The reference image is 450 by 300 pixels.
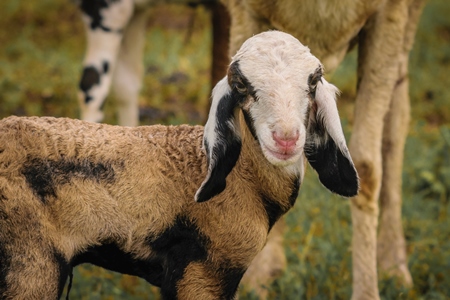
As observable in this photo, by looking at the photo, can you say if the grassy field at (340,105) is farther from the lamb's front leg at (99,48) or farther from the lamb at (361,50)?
the lamb's front leg at (99,48)

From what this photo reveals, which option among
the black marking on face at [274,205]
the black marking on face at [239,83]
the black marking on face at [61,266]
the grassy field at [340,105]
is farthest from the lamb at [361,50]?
the black marking on face at [61,266]

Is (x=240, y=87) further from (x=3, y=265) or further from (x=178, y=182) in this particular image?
(x=3, y=265)

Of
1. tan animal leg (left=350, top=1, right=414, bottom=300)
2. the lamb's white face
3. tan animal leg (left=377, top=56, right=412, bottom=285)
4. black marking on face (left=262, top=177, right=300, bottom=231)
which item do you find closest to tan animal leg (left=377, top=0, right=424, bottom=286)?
tan animal leg (left=377, top=56, right=412, bottom=285)

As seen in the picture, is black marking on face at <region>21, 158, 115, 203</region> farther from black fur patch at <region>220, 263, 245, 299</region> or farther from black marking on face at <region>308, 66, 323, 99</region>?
black marking on face at <region>308, 66, 323, 99</region>

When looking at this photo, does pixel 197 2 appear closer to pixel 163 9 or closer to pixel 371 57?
pixel 371 57

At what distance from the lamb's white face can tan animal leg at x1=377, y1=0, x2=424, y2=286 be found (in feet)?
7.47

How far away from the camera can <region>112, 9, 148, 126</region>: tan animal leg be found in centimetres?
695

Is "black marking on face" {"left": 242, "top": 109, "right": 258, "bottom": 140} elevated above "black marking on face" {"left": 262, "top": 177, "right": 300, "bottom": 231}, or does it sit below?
above

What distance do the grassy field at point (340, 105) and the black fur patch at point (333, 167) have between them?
1.36m

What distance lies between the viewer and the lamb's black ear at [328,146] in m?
3.22

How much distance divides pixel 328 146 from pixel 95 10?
3.58 metres

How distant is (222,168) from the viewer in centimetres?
316

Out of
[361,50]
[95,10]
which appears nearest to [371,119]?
[361,50]

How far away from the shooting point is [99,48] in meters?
6.44
